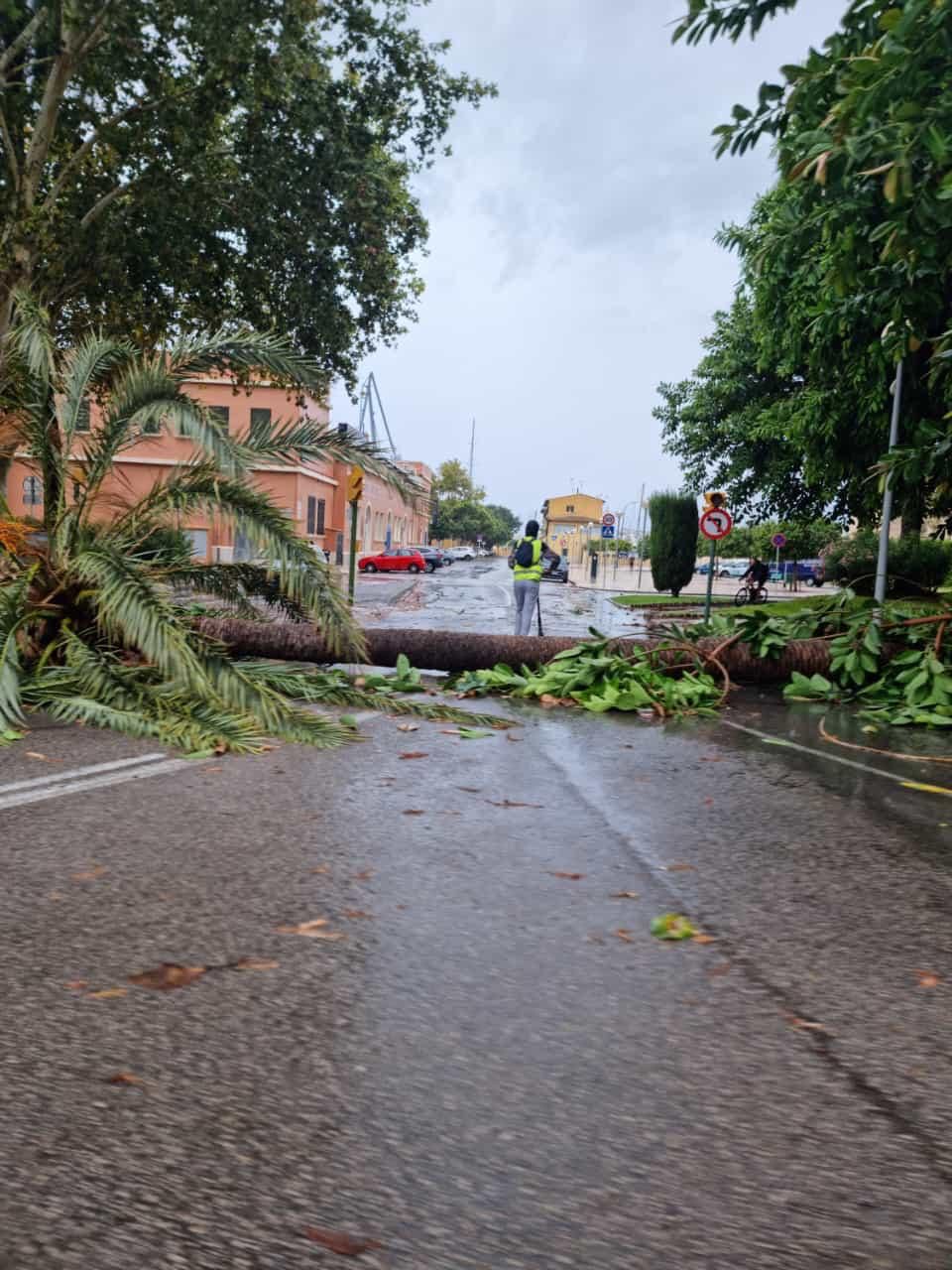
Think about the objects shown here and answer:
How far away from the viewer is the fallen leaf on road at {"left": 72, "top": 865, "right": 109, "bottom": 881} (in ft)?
12.8

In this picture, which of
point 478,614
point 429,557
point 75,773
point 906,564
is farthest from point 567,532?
point 75,773

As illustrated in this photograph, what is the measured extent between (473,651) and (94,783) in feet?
19.6

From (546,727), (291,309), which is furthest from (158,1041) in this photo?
(291,309)

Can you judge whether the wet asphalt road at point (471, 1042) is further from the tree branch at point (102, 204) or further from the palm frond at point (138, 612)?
the tree branch at point (102, 204)

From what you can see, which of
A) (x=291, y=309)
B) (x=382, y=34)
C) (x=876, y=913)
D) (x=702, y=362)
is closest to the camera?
(x=876, y=913)

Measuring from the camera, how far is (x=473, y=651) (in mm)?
11164

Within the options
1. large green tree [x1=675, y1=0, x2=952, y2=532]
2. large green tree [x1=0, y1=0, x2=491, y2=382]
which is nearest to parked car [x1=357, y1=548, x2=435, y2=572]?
large green tree [x1=0, y1=0, x2=491, y2=382]

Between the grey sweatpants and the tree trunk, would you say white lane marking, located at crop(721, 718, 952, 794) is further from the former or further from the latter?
the grey sweatpants

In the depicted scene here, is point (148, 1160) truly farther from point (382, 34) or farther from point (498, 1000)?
point (382, 34)

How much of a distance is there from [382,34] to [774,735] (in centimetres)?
1571

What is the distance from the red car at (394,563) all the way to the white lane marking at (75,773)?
54.3 m

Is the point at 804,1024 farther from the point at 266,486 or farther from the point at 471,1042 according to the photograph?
the point at 266,486

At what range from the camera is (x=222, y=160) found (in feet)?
66.7

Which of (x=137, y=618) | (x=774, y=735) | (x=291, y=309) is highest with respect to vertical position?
(x=291, y=309)
